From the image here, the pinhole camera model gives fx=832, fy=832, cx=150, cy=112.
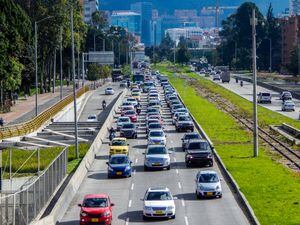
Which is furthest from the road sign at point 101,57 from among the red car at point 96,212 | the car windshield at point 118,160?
the red car at point 96,212

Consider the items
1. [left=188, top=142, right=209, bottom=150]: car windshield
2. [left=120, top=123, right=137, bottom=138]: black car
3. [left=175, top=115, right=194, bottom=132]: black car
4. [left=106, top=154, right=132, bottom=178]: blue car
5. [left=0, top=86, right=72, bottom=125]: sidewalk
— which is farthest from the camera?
[left=0, top=86, right=72, bottom=125]: sidewalk

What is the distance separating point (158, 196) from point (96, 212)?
3.19 metres

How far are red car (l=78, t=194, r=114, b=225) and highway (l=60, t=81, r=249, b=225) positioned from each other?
2.73 feet

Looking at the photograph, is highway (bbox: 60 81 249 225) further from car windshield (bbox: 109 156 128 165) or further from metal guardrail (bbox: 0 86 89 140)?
metal guardrail (bbox: 0 86 89 140)

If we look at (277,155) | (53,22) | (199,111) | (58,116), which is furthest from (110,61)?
(277,155)

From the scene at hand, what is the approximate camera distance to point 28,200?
101ft

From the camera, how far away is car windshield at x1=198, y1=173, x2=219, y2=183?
38500 millimetres

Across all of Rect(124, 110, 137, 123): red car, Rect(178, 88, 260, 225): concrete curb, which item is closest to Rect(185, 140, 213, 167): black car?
Rect(178, 88, 260, 225): concrete curb

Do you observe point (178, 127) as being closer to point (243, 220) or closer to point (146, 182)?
point (146, 182)

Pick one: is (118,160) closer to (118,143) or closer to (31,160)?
(31,160)

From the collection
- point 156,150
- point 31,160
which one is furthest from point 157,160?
point 31,160

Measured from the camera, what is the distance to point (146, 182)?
44.2 meters

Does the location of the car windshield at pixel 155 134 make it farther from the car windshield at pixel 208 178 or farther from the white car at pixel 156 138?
the car windshield at pixel 208 178

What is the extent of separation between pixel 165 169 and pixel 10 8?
4054cm
